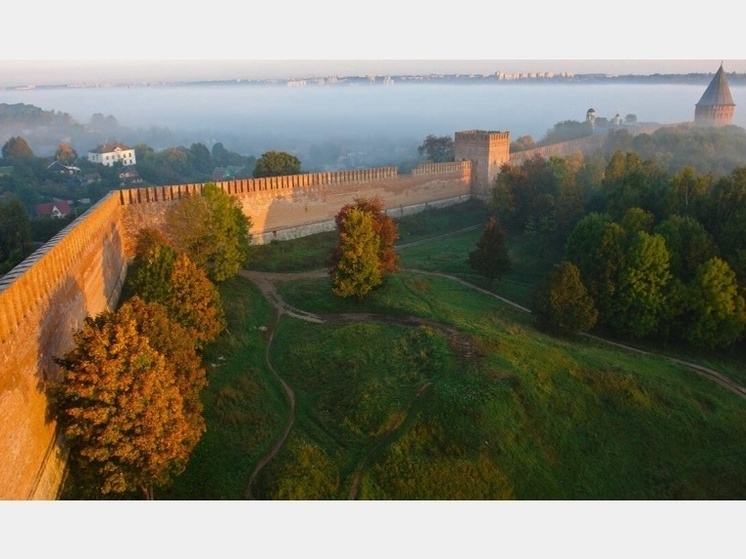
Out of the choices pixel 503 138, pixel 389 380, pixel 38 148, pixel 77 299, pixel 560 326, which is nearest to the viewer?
pixel 77 299

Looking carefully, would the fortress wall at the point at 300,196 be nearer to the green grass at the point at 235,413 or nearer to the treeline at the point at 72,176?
the treeline at the point at 72,176

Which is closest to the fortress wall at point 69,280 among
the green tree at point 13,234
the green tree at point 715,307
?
the green tree at point 13,234

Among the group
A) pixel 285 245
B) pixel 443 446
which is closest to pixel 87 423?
pixel 443 446

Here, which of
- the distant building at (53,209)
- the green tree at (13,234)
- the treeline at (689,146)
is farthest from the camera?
the treeline at (689,146)

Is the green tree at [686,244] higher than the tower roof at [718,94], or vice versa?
the tower roof at [718,94]

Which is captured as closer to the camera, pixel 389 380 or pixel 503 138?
pixel 389 380

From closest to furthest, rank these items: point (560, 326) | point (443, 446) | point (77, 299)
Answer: point (443, 446)
point (77, 299)
point (560, 326)

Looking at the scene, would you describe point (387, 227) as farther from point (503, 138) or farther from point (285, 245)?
point (503, 138)
